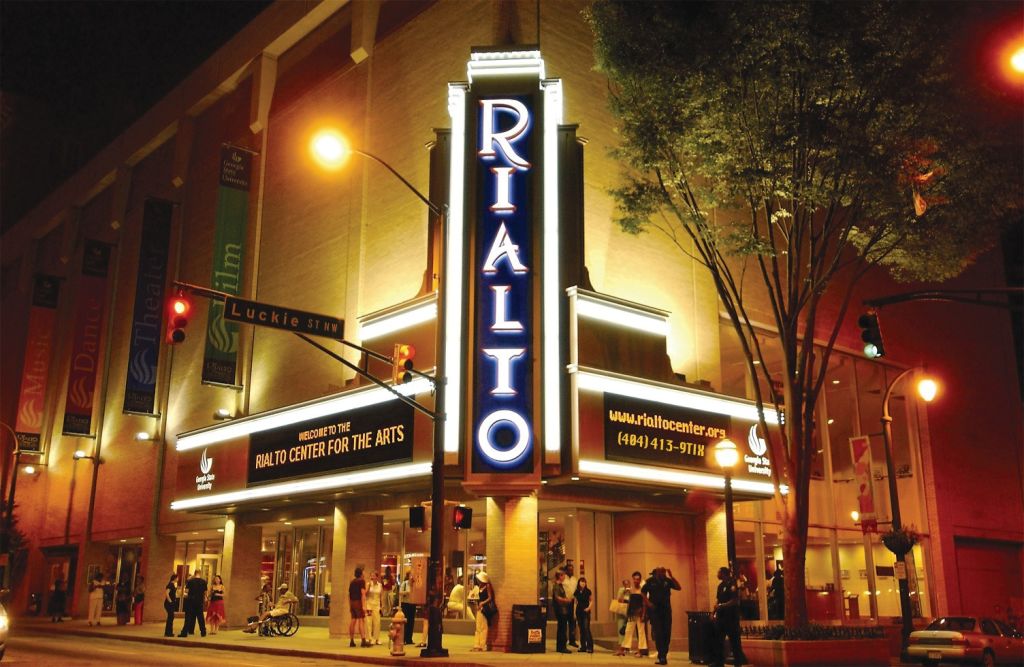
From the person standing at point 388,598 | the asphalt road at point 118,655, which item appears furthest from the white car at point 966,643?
the asphalt road at point 118,655

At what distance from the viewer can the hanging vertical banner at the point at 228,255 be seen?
33.5 m

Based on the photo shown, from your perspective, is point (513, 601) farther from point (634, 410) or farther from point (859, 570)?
point (859, 570)

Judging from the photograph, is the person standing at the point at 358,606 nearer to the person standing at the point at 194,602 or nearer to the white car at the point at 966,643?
the person standing at the point at 194,602

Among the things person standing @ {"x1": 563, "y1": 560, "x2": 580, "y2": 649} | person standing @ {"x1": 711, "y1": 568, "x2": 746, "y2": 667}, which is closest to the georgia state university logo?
person standing @ {"x1": 563, "y1": 560, "x2": 580, "y2": 649}

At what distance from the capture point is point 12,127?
245ft

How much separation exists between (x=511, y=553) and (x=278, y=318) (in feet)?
26.8

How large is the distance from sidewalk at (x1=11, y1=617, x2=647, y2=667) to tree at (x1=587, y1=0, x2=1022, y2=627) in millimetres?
4793

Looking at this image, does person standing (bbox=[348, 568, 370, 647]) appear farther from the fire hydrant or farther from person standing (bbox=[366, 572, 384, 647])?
the fire hydrant

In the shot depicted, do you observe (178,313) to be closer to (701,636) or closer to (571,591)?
(571,591)

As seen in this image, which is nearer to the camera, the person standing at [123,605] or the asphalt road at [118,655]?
the asphalt road at [118,655]

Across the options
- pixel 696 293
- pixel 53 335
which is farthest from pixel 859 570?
pixel 53 335

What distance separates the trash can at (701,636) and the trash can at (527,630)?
3.70 meters

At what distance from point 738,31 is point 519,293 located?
7.75 m

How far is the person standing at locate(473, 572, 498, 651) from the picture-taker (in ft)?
70.6
